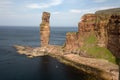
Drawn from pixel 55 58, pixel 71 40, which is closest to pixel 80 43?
pixel 71 40

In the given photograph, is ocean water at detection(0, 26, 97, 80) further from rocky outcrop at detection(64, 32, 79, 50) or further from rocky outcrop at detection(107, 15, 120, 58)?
rocky outcrop at detection(107, 15, 120, 58)

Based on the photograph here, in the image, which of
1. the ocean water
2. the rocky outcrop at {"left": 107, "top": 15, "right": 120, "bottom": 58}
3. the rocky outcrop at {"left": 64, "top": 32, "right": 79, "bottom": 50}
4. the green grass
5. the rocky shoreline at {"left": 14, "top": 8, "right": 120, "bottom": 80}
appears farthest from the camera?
the rocky outcrop at {"left": 64, "top": 32, "right": 79, "bottom": 50}

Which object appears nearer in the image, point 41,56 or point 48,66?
point 48,66

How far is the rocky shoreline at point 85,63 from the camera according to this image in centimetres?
8694

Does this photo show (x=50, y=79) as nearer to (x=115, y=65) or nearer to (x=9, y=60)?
(x=115, y=65)

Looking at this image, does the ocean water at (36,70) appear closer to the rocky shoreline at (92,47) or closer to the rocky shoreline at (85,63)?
the rocky shoreline at (85,63)

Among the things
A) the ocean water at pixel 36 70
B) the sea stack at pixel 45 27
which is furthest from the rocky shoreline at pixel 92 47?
the ocean water at pixel 36 70

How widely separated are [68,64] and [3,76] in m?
38.0

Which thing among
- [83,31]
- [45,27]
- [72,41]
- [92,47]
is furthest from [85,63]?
[45,27]

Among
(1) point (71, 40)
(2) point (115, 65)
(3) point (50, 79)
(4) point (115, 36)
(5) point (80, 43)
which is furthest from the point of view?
(1) point (71, 40)

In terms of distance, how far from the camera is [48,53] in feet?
460

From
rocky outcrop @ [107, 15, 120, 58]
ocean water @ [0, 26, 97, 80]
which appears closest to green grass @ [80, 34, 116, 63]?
rocky outcrop @ [107, 15, 120, 58]

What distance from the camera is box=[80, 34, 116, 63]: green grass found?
10683cm

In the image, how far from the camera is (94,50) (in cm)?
11712
